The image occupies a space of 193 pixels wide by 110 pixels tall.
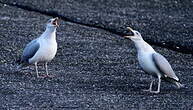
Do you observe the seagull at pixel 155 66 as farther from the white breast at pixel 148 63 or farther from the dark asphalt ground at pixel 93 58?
the dark asphalt ground at pixel 93 58

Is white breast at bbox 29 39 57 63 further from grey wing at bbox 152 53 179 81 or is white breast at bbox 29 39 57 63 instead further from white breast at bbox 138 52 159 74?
grey wing at bbox 152 53 179 81

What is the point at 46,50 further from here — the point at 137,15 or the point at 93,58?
the point at 137,15

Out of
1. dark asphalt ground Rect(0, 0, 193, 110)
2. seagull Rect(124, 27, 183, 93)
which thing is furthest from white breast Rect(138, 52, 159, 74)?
dark asphalt ground Rect(0, 0, 193, 110)

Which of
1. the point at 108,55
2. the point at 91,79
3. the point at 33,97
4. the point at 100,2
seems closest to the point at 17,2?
the point at 100,2

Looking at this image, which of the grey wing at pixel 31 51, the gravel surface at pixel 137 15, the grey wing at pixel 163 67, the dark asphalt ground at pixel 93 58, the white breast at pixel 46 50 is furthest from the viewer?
the gravel surface at pixel 137 15

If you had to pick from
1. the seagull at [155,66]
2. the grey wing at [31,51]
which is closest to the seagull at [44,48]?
the grey wing at [31,51]

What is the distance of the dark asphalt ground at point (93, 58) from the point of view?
935 centimetres

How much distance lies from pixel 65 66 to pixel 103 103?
2.51 meters

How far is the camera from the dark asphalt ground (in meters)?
9.35

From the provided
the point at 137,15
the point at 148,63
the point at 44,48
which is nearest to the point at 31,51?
the point at 44,48

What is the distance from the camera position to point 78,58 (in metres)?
12.1

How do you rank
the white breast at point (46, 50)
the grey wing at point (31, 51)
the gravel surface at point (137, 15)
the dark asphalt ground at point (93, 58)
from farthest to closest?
the gravel surface at point (137, 15), the grey wing at point (31, 51), the white breast at point (46, 50), the dark asphalt ground at point (93, 58)

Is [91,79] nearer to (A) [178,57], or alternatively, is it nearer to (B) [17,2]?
(A) [178,57]

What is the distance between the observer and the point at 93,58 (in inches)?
479
